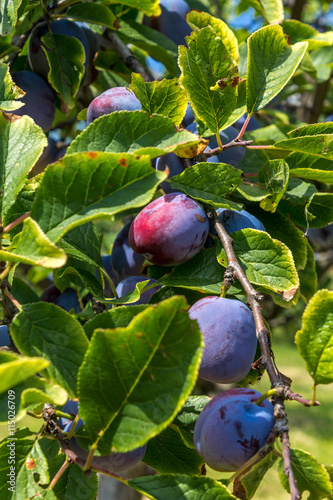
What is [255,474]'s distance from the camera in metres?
0.46

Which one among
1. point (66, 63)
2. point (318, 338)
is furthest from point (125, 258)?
point (318, 338)

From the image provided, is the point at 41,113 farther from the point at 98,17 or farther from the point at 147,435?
the point at 147,435

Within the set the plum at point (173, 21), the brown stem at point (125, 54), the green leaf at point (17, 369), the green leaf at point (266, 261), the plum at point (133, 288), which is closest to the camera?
the green leaf at point (17, 369)

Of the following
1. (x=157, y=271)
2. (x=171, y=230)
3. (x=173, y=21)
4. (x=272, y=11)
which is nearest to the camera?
(x=171, y=230)

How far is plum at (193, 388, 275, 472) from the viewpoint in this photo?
46 centimetres

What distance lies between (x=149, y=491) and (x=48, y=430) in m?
0.14

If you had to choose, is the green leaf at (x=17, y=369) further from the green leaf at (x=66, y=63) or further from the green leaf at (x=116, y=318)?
the green leaf at (x=66, y=63)

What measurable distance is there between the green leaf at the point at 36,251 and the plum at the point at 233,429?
0.73ft

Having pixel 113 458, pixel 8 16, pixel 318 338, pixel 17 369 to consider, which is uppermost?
pixel 8 16

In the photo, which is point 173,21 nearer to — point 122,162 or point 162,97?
point 162,97

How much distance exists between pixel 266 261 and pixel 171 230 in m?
0.13

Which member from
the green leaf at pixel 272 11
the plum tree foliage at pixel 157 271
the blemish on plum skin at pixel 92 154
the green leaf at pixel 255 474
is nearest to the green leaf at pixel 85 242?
the plum tree foliage at pixel 157 271

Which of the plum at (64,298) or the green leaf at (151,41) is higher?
the green leaf at (151,41)

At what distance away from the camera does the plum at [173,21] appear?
108 centimetres
